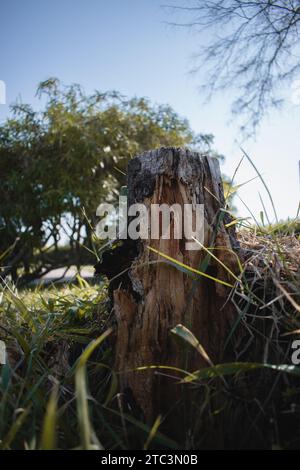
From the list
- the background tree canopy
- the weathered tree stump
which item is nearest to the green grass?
the weathered tree stump

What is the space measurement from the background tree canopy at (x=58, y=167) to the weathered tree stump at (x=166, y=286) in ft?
12.7

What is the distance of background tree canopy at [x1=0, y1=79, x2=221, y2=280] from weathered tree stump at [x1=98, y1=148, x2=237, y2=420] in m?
3.88

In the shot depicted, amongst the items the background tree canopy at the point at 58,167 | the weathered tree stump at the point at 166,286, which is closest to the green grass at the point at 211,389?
the weathered tree stump at the point at 166,286

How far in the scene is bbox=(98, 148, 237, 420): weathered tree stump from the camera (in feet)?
3.17

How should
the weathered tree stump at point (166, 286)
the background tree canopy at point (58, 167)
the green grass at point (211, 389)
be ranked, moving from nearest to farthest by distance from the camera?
the green grass at point (211, 389) < the weathered tree stump at point (166, 286) < the background tree canopy at point (58, 167)

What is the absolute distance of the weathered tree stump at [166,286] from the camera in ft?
3.17

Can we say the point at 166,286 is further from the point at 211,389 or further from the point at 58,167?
the point at 58,167

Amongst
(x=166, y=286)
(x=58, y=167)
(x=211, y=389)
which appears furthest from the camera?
(x=58, y=167)

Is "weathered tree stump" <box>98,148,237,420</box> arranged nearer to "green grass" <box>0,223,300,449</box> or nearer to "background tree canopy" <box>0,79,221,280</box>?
"green grass" <box>0,223,300,449</box>

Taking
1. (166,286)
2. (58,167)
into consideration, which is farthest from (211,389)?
(58,167)

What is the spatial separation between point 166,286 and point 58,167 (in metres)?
4.51

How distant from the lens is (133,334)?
39.7 inches

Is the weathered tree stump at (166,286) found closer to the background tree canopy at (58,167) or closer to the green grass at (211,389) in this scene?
the green grass at (211,389)

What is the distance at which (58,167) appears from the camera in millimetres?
5180
